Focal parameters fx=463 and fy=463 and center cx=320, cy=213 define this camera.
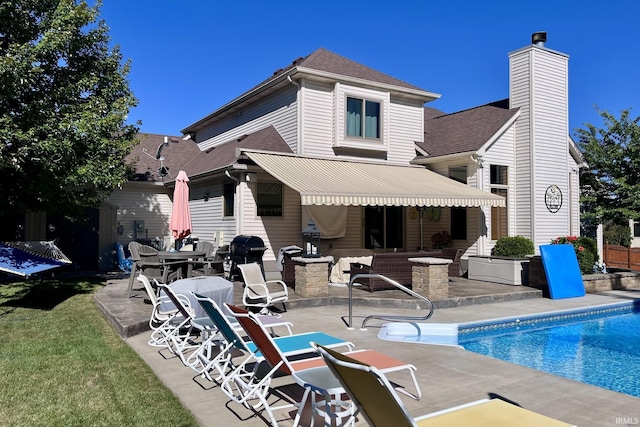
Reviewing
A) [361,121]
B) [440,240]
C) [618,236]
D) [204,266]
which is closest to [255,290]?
[204,266]

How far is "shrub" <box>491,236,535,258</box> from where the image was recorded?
56.0ft

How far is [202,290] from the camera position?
9000 mm

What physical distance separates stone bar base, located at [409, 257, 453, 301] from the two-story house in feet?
10.9

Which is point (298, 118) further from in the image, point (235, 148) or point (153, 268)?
point (153, 268)

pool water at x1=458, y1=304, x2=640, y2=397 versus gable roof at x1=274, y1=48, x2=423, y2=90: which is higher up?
gable roof at x1=274, y1=48, x2=423, y2=90

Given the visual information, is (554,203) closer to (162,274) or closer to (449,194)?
(449,194)

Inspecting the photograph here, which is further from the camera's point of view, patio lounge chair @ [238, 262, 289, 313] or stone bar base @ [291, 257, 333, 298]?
stone bar base @ [291, 257, 333, 298]

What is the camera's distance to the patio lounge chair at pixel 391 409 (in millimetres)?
3016

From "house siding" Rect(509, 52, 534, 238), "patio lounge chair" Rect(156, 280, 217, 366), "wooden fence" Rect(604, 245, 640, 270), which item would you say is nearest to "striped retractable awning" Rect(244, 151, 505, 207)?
"house siding" Rect(509, 52, 534, 238)

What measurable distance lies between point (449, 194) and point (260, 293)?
8.10 m

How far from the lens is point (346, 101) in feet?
59.5

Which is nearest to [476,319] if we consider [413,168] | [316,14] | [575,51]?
[413,168]

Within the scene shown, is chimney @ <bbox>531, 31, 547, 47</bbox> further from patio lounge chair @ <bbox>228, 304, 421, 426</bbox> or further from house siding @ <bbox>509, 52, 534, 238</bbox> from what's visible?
patio lounge chair @ <bbox>228, 304, 421, 426</bbox>

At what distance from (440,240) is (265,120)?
30.2ft
